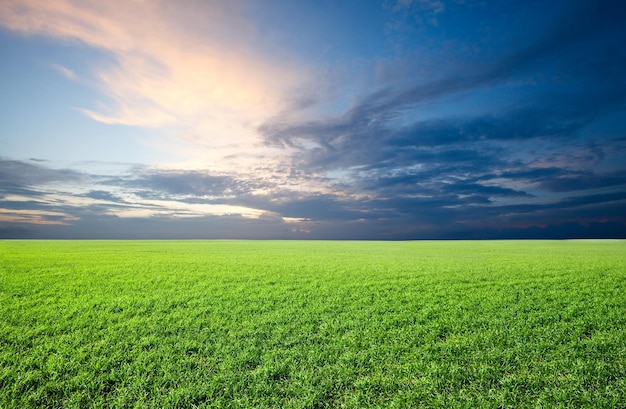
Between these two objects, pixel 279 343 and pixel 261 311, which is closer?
pixel 279 343

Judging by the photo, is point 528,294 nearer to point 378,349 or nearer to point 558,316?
point 558,316

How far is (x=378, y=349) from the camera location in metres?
6.82

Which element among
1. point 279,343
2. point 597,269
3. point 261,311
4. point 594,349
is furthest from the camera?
point 597,269

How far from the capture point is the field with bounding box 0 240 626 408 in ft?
17.3

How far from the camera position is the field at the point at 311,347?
527 cm

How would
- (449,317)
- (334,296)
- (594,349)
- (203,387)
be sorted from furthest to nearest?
(334,296)
(449,317)
(594,349)
(203,387)

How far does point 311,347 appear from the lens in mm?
6988

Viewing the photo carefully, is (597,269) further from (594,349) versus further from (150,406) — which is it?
(150,406)

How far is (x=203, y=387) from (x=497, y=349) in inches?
237

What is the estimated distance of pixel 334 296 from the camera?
11.7 metres

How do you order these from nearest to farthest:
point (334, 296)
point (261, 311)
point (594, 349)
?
point (594, 349), point (261, 311), point (334, 296)

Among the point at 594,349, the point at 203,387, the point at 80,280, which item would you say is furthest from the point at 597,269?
the point at 80,280

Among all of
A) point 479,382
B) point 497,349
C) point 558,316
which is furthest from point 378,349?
point 558,316

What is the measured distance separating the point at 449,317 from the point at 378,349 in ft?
10.7
